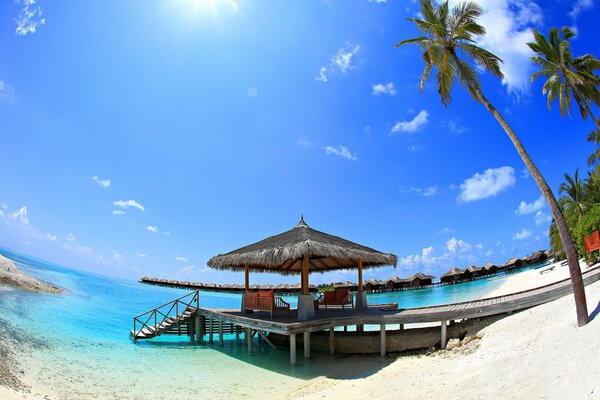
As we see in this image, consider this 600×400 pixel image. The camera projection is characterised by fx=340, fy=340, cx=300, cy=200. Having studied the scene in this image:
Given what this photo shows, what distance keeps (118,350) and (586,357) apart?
1394 centimetres

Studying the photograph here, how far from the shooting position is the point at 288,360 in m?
10.7

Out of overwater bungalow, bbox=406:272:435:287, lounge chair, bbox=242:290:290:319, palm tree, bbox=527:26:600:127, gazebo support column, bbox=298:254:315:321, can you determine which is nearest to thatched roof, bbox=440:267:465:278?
overwater bungalow, bbox=406:272:435:287

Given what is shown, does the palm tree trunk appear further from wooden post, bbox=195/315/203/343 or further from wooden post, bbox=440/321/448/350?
wooden post, bbox=195/315/203/343

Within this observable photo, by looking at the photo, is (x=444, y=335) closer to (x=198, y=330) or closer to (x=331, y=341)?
(x=331, y=341)

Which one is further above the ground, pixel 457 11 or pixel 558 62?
pixel 558 62

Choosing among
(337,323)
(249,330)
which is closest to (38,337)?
(249,330)

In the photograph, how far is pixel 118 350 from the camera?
42.0 feet

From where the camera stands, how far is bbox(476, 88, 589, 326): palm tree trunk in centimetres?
555

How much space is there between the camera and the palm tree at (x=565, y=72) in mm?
12609

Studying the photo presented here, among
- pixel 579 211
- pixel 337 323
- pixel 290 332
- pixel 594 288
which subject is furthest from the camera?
pixel 579 211

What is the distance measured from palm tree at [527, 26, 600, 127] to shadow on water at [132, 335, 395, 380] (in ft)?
40.3

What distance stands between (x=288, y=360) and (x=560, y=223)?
8249 mm

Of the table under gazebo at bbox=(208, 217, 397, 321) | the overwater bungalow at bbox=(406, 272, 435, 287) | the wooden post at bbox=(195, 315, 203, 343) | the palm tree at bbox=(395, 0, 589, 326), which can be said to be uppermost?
the palm tree at bbox=(395, 0, 589, 326)

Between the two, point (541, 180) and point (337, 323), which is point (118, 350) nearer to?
point (337, 323)
